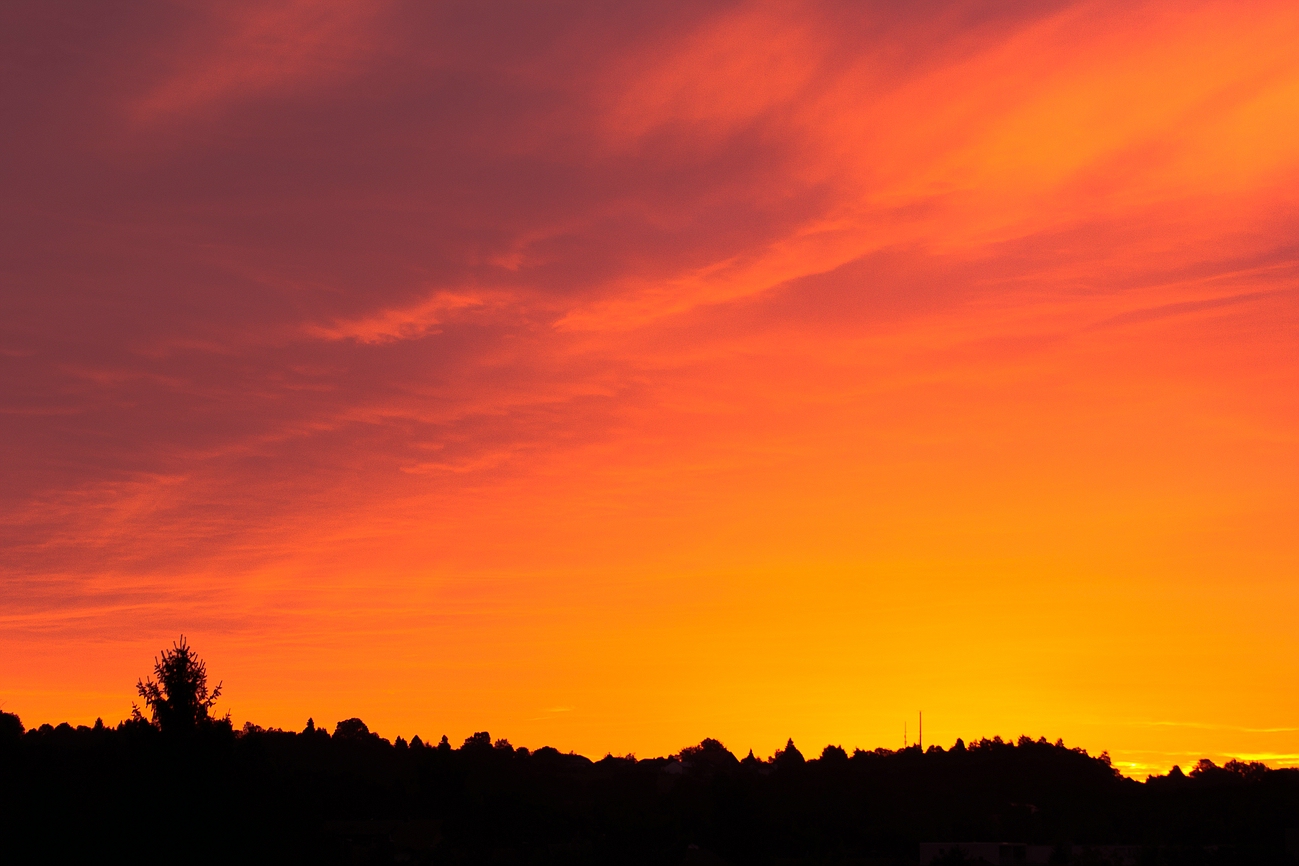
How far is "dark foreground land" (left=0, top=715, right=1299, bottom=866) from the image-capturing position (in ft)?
105

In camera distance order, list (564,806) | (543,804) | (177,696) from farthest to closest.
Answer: (564,806), (543,804), (177,696)

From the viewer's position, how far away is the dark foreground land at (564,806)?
32.0 m

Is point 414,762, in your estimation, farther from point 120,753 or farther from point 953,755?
point 120,753

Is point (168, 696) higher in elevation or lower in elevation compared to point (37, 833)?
higher

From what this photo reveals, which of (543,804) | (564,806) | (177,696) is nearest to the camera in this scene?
(177,696)

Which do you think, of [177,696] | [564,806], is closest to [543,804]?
[564,806]

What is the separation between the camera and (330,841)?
130 ft

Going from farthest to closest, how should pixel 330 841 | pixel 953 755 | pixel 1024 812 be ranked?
1. pixel 953 755
2. pixel 1024 812
3. pixel 330 841

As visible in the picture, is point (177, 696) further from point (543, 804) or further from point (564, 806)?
point (564, 806)

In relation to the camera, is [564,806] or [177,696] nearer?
[177,696]

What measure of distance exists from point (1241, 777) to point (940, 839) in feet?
226

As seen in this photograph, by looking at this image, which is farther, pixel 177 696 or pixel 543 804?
pixel 543 804

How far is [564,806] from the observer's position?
477 feet

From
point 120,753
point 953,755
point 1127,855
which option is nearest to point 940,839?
point 1127,855
